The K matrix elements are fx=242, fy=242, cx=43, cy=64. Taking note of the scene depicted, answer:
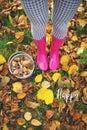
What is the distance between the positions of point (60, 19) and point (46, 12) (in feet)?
0.35

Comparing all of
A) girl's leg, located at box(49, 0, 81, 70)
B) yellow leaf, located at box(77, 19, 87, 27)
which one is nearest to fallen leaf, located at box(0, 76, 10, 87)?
girl's leg, located at box(49, 0, 81, 70)

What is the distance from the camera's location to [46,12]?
5.04 feet

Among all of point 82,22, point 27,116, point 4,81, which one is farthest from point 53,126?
point 82,22

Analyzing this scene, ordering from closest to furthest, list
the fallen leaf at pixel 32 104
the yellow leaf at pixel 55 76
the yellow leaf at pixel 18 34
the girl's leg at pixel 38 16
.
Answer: the girl's leg at pixel 38 16 < the fallen leaf at pixel 32 104 < the yellow leaf at pixel 55 76 < the yellow leaf at pixel 18 34

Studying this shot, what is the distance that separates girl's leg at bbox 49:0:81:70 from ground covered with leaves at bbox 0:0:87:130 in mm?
104

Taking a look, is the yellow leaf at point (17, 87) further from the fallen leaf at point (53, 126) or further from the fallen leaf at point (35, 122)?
the fallen leaf at point (53, 126)

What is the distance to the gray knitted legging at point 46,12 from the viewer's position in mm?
1390

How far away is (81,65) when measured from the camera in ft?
7.03

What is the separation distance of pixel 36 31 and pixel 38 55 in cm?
41

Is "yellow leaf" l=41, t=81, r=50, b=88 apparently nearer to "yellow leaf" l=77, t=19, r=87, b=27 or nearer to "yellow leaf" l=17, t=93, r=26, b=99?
"yellow leaf" l=17, t=93, r=26, b=99

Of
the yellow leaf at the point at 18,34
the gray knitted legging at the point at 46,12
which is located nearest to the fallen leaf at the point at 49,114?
the gray knitted legging at the point at 46,12

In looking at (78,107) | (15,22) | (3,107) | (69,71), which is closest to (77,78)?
(69,71)

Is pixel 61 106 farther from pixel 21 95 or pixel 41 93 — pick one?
pixel 21 95

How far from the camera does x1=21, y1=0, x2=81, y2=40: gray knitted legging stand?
139 cm
